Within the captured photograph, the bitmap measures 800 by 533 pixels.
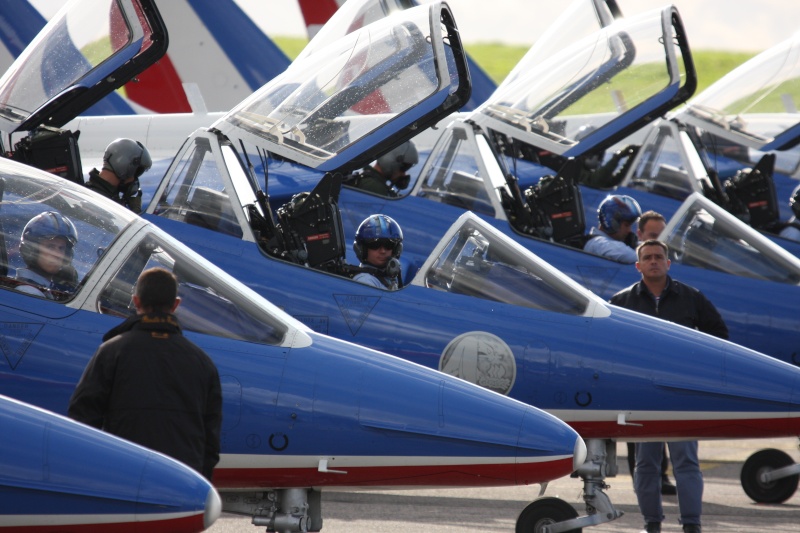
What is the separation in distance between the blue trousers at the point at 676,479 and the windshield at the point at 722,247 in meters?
2.58

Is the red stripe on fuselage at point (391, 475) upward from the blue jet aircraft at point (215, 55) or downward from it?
downward

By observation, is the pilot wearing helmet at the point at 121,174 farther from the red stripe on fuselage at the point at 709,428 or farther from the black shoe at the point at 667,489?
the black shoe at the point at 667,489

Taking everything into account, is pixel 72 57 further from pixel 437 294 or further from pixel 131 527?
pixel 131 527

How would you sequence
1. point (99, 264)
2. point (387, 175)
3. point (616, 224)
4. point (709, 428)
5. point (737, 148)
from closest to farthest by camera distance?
point (99, 264)
point (709, 428)
point (616, 224)
point (387, 175)
point (737, 148)

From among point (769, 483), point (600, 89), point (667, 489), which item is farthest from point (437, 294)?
point (600, 89)

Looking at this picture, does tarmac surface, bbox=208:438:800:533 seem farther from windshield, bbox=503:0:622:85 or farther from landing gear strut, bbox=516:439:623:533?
windshield, bbox=503:0:622:85

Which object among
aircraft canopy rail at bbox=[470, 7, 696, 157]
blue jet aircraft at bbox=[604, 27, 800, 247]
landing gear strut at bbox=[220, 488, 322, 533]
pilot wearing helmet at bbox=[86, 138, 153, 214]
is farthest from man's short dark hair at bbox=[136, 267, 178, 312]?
blue jet aircraft at bbox=[604, 27, 800, 247]

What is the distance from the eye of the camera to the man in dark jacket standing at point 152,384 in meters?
→ 5.37

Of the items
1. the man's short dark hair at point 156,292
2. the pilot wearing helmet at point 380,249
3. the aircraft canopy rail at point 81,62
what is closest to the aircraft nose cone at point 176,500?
the man's short dark hair at point 156,292

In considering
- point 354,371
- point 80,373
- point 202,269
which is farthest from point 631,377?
point 80,373

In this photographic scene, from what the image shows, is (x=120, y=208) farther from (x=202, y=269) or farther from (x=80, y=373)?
(x=80, y=373)

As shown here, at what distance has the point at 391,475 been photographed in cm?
658

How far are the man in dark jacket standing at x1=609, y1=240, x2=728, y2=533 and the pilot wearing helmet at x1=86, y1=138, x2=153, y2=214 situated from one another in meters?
3.87

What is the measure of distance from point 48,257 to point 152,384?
154cm
